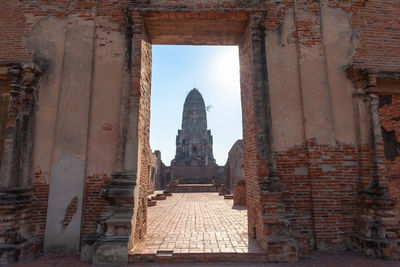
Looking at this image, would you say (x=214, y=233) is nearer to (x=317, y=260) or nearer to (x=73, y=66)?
(x=317, y=260)

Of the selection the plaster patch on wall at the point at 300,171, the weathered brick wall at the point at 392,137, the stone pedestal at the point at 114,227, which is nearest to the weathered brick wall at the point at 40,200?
the stone pedestal at the point at 114,227

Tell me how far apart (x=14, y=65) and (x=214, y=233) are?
228 inches

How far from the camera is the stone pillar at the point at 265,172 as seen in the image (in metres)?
4.11

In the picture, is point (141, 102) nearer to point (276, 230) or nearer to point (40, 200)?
point (40, 200)

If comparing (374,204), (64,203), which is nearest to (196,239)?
(64,203)

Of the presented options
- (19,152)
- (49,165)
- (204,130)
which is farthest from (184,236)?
(204,130)

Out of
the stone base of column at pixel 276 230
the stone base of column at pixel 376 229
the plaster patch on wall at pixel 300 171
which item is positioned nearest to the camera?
the stone base of column at pixel 276 230

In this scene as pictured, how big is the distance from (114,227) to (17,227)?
188 cm

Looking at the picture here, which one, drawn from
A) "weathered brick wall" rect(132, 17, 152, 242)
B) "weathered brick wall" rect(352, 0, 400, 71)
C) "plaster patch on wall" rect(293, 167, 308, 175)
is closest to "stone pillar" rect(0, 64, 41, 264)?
"weathered brick wall" rect(132, 17, 152, 242)

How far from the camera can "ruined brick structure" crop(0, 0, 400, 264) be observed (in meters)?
4.53

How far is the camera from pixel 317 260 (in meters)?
4.12

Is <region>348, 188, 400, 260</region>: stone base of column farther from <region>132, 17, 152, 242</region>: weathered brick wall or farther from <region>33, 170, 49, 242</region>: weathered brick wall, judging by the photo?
<region>33, 170, 49, 242</region>: weathered brick wall

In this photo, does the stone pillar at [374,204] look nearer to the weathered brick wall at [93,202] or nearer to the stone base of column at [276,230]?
the stone base of column at [276,230]

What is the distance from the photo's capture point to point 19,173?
4691mm
